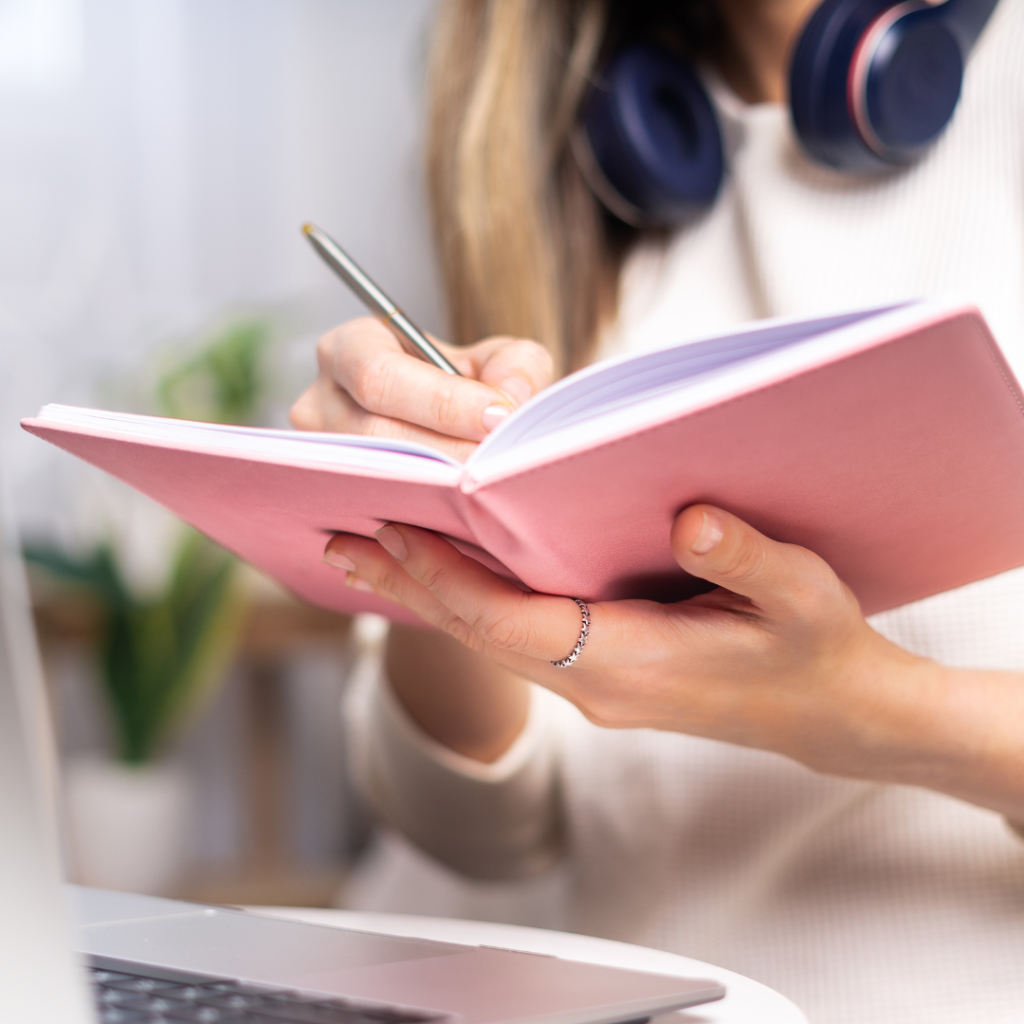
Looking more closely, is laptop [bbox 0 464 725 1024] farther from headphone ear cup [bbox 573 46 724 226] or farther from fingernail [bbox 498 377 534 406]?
headphone ear cup [bbox 573 46 724 226]

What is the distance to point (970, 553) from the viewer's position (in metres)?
0.45

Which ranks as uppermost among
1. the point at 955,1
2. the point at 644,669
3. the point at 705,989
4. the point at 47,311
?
the point at 47,311

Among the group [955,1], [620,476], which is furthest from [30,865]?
[955,1]

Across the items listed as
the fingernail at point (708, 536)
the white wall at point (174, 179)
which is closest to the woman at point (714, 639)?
the fingernail at point (708, 536)

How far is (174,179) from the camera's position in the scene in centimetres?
195

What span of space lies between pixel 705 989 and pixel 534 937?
135 mm

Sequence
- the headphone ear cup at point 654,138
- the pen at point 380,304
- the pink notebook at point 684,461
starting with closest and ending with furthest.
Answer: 1. the pink notebook at point 684,461
2. the pen at point 380,304
3. the headphone ear cup at point 654,138

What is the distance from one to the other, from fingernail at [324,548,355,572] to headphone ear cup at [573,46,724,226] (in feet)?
1.66

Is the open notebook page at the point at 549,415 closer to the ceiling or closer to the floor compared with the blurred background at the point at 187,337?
closer to the floor

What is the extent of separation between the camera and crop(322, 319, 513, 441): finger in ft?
1.39

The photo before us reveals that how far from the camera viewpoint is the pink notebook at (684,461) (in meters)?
0.30

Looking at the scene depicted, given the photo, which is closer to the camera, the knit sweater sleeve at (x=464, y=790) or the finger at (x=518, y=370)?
the finger at (x=518, y=370)

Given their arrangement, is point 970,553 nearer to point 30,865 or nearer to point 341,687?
point 30,865

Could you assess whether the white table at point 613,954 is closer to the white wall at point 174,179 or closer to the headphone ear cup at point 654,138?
the headphone ear cup at point 654,138
